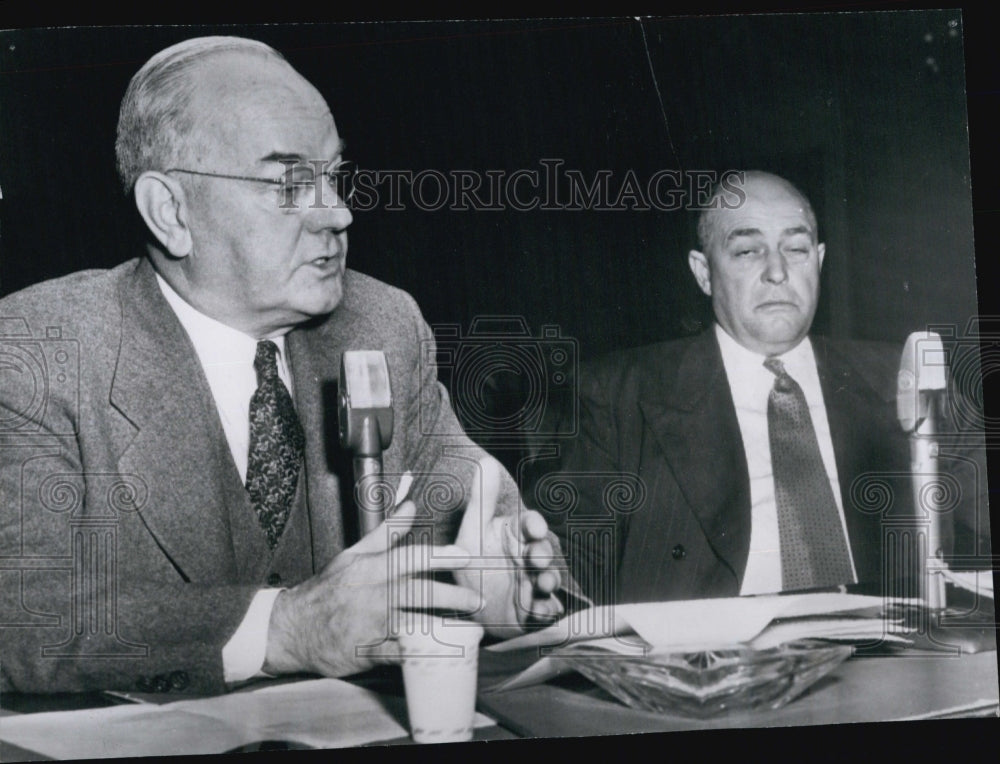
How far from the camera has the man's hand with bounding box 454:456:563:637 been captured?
336 centimetres

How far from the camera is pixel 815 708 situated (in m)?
3.42

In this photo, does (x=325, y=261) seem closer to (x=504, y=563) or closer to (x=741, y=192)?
(x=504, y=563)

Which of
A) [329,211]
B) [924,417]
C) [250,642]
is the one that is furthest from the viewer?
[924,417]

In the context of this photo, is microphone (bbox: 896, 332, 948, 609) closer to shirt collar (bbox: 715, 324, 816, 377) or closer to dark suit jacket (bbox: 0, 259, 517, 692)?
shirt collar (bbox: 715, 324, 816, 377)

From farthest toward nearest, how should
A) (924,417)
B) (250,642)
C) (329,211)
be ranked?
(924,417)
(329,211)
(250,642)

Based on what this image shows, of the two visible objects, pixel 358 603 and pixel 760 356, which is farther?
pixel 760 356

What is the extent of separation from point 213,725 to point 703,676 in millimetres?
1189

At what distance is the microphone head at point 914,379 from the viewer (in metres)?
3.56

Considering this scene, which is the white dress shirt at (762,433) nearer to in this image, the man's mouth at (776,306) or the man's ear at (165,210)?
the man's mouth at (776,306)

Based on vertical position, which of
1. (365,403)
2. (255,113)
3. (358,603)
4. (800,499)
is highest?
(255,113)

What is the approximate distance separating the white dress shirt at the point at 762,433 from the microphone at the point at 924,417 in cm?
20

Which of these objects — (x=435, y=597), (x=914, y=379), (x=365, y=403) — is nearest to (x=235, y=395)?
(x=365, y=403)

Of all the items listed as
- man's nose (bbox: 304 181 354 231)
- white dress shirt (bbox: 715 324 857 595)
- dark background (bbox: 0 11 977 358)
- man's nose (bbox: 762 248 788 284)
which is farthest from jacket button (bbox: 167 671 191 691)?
man's nose (bbox: 762 248 788 284)

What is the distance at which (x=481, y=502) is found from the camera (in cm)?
341
